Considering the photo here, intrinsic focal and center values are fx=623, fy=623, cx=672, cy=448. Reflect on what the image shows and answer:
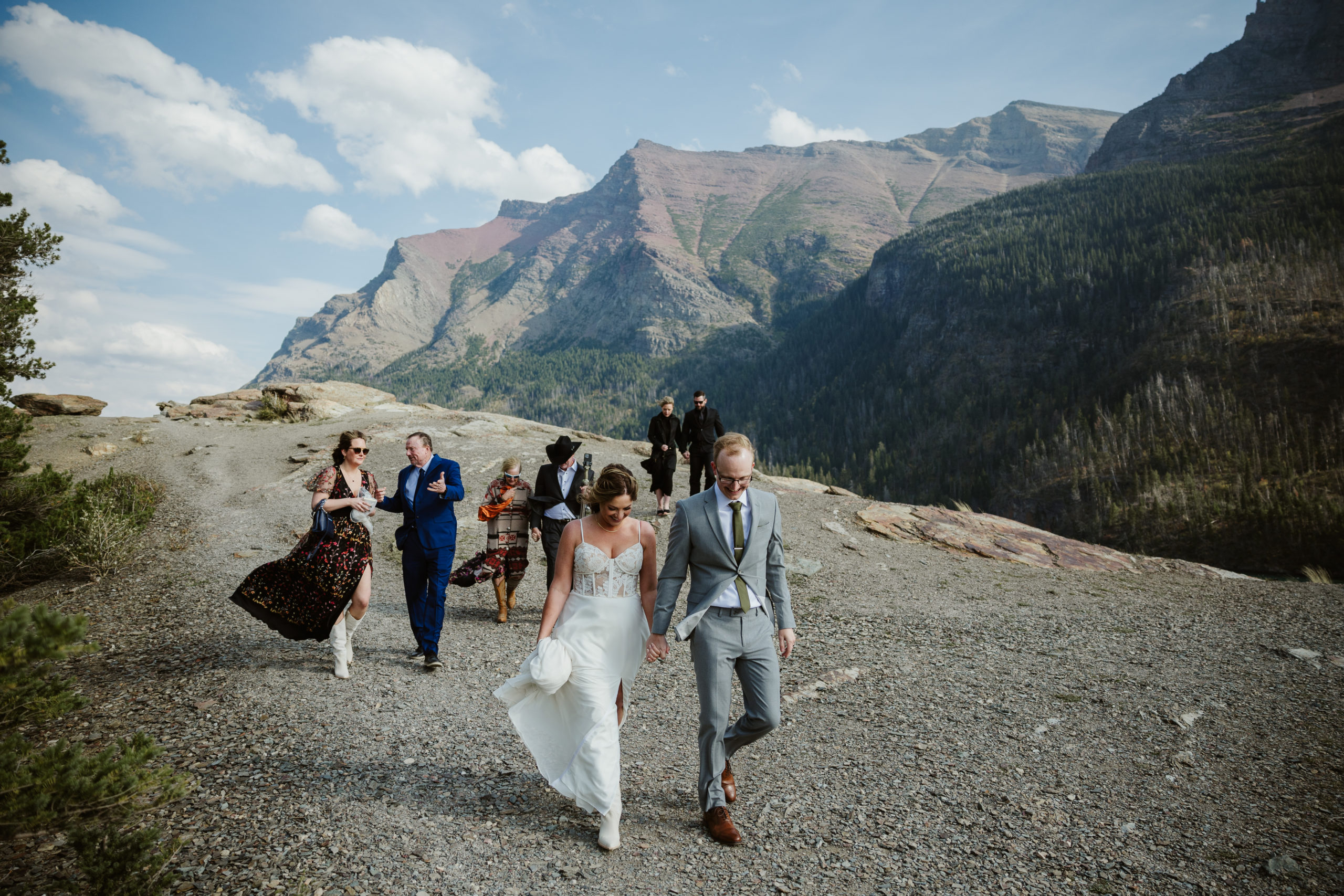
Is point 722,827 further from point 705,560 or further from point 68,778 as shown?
point 68,778

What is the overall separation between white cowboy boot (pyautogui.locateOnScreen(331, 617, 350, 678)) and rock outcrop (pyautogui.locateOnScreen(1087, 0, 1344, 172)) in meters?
185

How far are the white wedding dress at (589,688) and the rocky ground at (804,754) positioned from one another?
0.48 metres

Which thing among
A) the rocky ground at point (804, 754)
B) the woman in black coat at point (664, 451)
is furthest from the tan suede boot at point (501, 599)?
the woman in black coat at point (664, 451)

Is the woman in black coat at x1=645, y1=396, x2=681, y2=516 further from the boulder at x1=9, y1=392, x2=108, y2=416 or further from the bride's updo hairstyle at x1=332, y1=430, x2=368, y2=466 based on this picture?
the boulder at x1=9, y1=392, x2=108, y2=416

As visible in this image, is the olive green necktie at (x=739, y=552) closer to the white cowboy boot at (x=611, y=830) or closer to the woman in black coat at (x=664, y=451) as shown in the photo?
the white cowboy boot at (x=611, y=830)

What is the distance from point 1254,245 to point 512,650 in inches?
4430

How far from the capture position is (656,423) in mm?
11945

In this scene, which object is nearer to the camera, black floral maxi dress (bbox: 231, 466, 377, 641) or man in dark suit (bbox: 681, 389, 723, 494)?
black floral maxi dress (bbox: 231, 466, 377, 641)

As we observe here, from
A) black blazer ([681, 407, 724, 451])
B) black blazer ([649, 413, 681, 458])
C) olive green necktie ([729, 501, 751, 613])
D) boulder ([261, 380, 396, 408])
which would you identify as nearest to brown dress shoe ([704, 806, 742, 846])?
olive green necktie ([729, 501, 751, 613])

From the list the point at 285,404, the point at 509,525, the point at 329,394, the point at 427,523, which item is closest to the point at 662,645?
the point at 427,523

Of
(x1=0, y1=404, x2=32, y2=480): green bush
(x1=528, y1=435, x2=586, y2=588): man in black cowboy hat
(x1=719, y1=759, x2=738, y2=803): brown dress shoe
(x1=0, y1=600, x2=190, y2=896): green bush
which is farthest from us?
(x1=0, y1=404, x2=32, y2=480): green bush

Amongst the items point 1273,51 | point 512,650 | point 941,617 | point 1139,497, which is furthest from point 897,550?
point 1273,51

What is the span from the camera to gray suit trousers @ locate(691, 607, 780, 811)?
3.68 m

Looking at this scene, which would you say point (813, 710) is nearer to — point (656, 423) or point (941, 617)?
point (941, 617)
